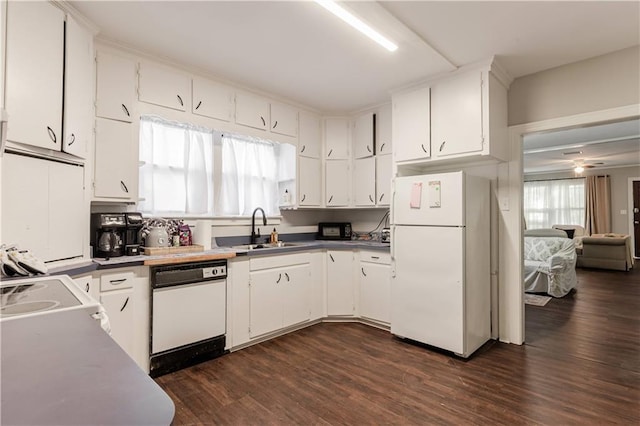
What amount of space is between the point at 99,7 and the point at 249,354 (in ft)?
9.10

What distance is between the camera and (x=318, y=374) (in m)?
2.48

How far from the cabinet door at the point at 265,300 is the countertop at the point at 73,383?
2184 mm

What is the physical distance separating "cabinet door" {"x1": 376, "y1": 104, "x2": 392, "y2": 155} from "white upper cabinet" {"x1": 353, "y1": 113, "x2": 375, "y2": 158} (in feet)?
0.25

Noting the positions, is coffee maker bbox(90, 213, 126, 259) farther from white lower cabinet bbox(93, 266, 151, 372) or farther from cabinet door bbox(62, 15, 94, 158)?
cabinet door bbox(62, 15, 94, 158)

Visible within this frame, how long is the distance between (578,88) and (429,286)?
6.94 ft

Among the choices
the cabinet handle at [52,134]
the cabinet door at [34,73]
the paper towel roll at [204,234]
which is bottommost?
the paper towel roll at [204,234]

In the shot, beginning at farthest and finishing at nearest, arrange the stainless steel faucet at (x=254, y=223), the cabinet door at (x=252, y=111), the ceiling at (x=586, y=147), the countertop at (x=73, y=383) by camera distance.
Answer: the ceiling at (x=586, y=147) < the stainless steel faucet at (x=254, y=223) < the cabinet door at (x=252, y=111) < the countertop at (x=73, y=383)

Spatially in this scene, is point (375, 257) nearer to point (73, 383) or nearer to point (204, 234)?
point (204, 234)

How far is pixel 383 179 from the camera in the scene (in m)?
3.78

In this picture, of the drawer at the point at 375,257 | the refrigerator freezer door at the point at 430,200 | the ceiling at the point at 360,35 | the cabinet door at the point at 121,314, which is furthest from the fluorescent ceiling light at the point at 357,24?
the cabinet door at the point at 121,314

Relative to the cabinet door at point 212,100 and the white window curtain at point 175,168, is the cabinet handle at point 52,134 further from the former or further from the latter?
the cabinet door at point 212,100

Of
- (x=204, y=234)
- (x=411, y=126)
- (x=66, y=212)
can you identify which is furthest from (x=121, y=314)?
(x=411, y=126)

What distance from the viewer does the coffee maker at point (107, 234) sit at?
2402 millimetres

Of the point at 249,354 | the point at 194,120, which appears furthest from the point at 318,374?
the point at 194,120
